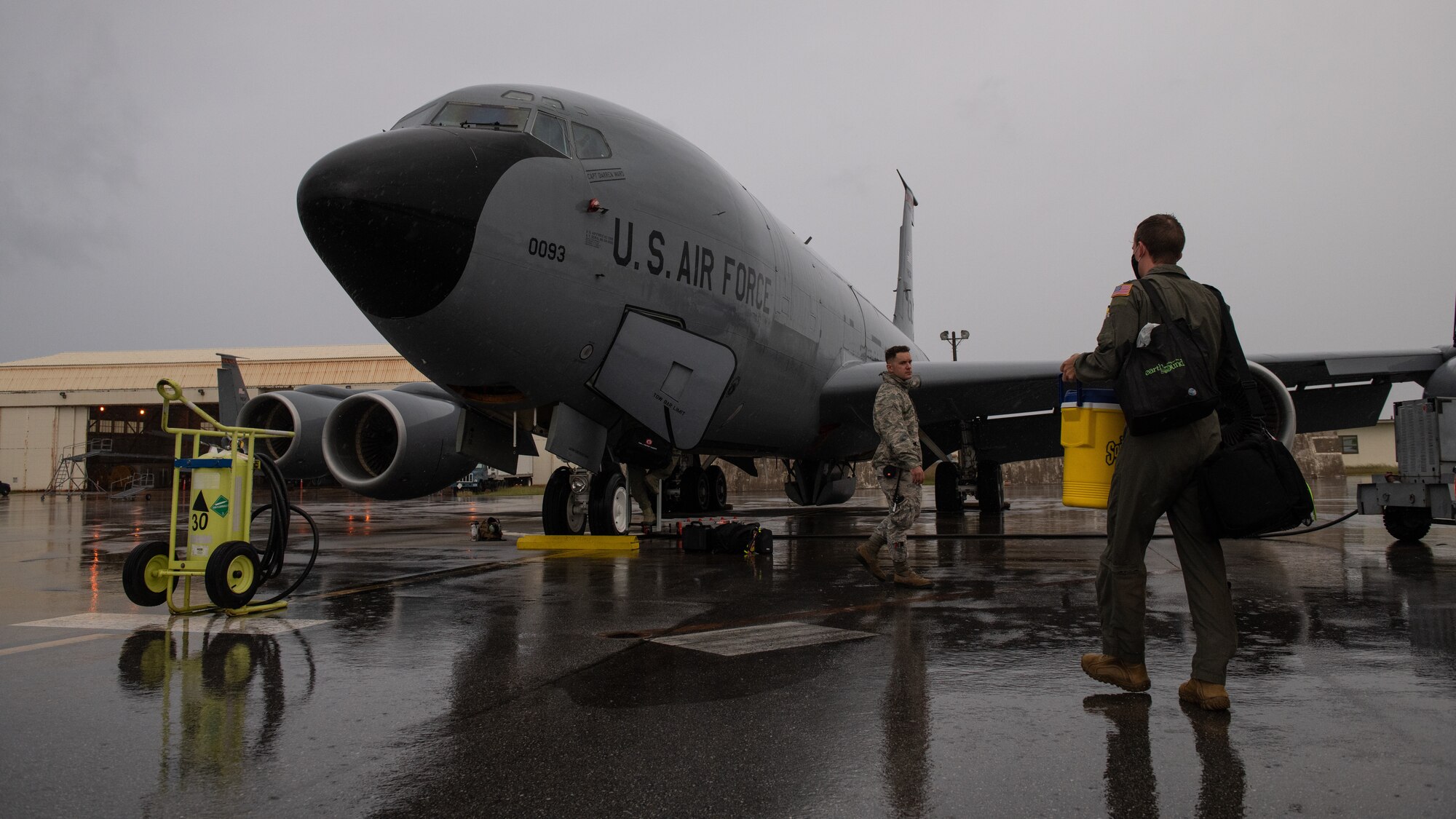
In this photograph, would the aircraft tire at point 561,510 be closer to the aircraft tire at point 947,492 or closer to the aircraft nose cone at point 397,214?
the aircraft nose cone at point 397,214

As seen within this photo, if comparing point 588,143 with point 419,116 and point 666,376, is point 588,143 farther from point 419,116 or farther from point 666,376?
point 666,376

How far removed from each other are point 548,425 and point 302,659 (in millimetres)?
4759

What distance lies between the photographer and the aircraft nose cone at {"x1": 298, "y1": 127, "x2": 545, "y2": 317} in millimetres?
6129

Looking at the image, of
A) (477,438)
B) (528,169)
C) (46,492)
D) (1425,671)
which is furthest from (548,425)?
(46,492)

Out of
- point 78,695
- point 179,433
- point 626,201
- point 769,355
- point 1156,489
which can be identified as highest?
point 626,201

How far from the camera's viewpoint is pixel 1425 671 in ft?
11.6

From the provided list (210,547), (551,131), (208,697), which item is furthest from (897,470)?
(208,697)

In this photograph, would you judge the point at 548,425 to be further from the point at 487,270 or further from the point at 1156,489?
the point at 1156,489

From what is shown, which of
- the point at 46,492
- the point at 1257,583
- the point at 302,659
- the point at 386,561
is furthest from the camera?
the point at 46,492

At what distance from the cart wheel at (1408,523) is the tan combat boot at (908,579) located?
6.27 metres

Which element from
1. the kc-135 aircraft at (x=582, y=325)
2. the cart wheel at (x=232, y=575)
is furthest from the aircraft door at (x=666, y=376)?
the cart wheel at (x=232, y=575)

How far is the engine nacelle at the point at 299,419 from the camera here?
10.3 metres

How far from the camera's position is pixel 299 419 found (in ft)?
33.8

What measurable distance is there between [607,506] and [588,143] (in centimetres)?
341
